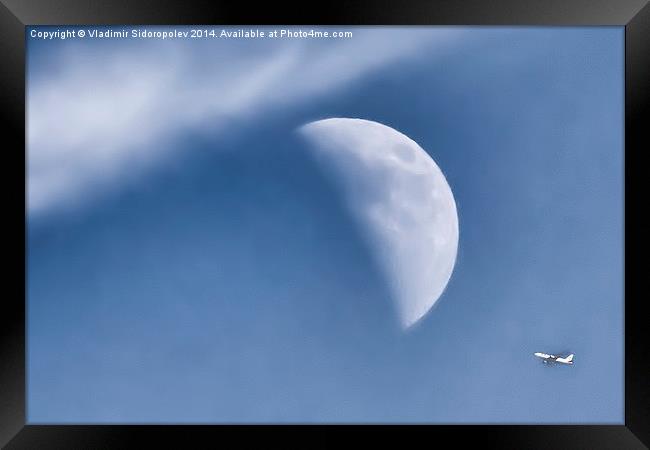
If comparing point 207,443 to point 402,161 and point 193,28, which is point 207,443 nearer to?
point 402,161

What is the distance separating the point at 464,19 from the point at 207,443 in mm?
6295

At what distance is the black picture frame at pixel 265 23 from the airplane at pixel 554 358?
29.8 inches

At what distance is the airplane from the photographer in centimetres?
608

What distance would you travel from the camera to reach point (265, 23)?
6.13 m

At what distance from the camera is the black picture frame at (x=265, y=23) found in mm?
6020

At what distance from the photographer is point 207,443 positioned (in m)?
6.05

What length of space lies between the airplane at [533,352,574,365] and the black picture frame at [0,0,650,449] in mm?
756

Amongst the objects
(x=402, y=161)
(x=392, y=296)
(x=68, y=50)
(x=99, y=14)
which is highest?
(x=99, y=14)

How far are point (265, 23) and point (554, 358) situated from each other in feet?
18.6

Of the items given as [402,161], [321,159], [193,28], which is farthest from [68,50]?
[402,161]

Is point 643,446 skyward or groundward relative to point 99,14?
groundward

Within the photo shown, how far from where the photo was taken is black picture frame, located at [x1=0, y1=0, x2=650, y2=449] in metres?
6.02

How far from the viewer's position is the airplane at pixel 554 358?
6.08 meters

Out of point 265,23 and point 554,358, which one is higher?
point 265,23
